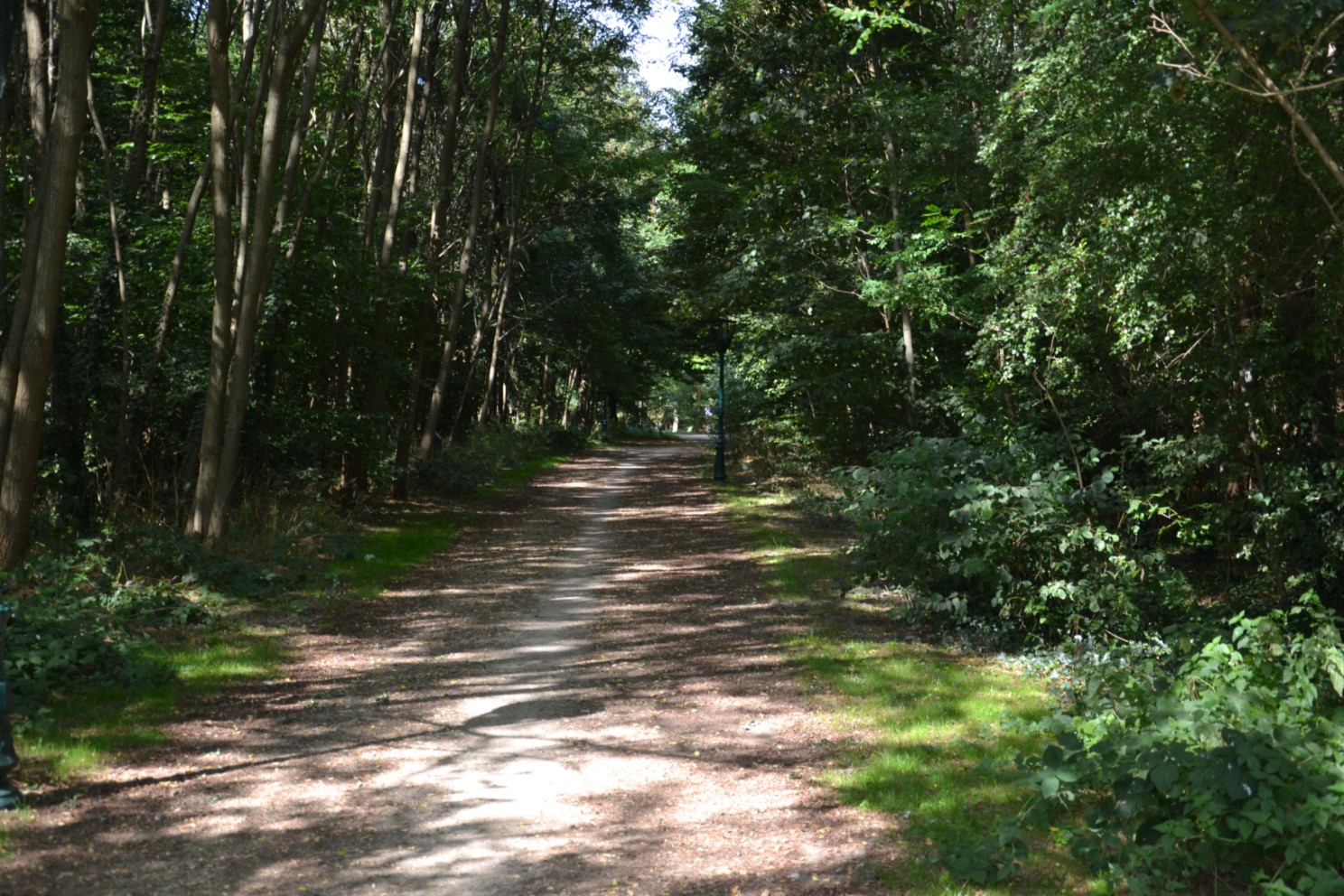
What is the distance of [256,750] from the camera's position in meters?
6.84

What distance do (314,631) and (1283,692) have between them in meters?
7.96

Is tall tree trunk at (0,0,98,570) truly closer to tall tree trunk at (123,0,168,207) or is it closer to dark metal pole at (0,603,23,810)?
dark metal pole at (0,603,23,810)

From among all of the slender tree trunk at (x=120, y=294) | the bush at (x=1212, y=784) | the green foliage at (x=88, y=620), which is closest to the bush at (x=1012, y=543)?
the bush at (x=1212, y=784)

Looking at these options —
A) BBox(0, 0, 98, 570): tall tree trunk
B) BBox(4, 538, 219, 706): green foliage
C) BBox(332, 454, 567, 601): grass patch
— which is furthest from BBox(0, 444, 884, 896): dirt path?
BBox(0, 0, 98, 570): tall tree trunk

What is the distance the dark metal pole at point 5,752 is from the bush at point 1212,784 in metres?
4.60

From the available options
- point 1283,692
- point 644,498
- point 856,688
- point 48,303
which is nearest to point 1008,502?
point 856,688

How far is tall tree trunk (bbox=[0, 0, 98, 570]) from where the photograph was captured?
860 centimetres

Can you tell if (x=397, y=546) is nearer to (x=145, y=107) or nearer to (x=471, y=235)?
(x=145, y=107)

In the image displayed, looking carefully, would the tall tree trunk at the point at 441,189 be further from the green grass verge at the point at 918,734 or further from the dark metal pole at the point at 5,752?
the dark metal pole at the point at 5,752

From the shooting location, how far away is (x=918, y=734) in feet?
23.8

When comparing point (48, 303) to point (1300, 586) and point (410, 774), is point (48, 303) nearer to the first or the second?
point (410, 774)

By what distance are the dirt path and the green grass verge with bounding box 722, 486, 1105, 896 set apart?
0.22 m

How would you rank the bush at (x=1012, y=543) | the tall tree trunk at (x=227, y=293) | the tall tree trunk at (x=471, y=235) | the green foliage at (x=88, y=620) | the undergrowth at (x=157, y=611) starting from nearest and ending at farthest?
the undergrowth at (x=157, y=611)
the green foliage at (x=88, y=620)
the bush at (x=1012, y=543)
the tall tree trunk at (x=227, y=293)
the tall tree trunk at (x=471, y=235)

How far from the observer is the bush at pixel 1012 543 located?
955cm
